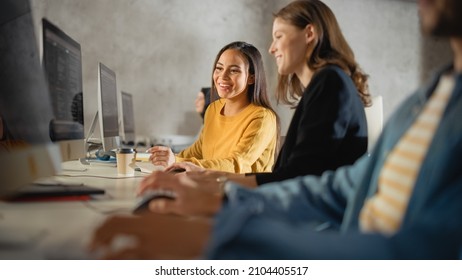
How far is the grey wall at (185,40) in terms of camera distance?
133 cm

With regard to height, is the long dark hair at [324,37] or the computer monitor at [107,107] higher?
the long dark hair at [324,37]

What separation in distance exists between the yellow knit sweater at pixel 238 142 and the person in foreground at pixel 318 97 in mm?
405

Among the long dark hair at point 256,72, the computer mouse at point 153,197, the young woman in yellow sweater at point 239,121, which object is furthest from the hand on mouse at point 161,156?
the computer mouse at point 153,197

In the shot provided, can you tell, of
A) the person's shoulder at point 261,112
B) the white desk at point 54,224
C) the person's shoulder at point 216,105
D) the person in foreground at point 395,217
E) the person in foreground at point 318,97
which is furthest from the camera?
the person's shoulder at point 216,105

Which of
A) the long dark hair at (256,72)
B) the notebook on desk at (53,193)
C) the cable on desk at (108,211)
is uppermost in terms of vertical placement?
the long dark hair at (256,72)

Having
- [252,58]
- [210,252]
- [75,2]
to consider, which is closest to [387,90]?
[252,58]

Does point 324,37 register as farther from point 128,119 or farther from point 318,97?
point 128,119

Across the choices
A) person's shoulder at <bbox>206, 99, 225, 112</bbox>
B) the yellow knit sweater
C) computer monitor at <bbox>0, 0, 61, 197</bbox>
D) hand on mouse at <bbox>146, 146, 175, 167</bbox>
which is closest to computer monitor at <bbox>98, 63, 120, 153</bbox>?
hand on mouse at <bbox>146, 146, 175, 167</bbox>

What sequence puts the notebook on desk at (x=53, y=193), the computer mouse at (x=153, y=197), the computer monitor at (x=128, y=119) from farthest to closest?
the computer monitor at (x=128, y=119) < the notebook on desk at (x=53, y=193) < the computer mouse at (x=153, y=197)

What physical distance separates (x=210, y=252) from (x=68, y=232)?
0.26m

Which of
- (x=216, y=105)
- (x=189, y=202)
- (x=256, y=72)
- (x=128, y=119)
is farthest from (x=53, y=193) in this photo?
(x=128, y=119)

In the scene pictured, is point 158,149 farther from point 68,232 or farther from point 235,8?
point 68,232

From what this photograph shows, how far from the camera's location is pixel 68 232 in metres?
0.62

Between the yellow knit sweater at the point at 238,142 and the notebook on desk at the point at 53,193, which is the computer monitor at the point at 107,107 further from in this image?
the notebook on desk at the point at 53,193
